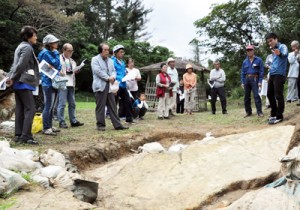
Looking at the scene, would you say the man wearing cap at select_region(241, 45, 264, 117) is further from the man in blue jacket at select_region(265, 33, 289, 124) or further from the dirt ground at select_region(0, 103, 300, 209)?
the man in blue jacket at select_region(265, 33, 289, 124)

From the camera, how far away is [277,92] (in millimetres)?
7359

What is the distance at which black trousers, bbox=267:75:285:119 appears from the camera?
24.2ft

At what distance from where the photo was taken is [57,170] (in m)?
4.49

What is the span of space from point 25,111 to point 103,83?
2.04 m

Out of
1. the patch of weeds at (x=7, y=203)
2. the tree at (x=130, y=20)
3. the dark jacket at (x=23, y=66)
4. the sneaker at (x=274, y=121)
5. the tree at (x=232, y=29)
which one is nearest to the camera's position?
the patch of weeds at (x=7, y=203)

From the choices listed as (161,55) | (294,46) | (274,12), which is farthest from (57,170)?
(161,55)

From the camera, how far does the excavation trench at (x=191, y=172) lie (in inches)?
162

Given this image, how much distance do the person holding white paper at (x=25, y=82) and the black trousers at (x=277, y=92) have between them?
4.42 metres

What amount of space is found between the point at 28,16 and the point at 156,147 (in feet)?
78.1

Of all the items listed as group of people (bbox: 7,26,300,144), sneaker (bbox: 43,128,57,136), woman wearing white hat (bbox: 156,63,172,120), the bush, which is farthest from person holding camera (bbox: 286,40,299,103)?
the bush

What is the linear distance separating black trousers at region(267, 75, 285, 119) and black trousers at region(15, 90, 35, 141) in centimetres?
448

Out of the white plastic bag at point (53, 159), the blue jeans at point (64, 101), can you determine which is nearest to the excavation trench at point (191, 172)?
the white plastic bag at point (53, 159)

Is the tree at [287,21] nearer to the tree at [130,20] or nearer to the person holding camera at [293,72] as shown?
the person holding camera at [293,72]

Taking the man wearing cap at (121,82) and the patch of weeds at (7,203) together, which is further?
the man wearing cap at (121,82)
